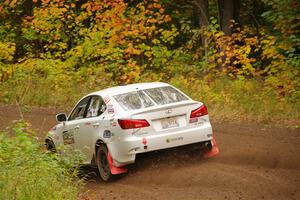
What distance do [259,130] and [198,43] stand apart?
50.6ft

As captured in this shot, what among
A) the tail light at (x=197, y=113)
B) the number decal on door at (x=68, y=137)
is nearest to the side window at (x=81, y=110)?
the number decal on door at (x=68, y=137)

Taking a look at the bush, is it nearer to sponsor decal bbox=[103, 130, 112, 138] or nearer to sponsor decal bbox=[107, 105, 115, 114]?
sponsor decal bbox=[103, 130, 112, 138]

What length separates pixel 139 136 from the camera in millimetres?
10391

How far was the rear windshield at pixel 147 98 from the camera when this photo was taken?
10.9m

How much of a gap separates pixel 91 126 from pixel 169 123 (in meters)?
1.62

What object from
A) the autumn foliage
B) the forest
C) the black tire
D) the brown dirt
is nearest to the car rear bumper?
the black tire

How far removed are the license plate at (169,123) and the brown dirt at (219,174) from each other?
64cm

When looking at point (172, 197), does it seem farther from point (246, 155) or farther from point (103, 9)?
point (103, 9)

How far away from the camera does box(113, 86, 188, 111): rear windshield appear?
1091 centimetres

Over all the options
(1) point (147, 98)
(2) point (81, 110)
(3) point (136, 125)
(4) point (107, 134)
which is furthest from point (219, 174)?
(2) point (81, 110)

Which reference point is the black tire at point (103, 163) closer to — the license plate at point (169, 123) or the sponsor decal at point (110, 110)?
the sponsor decal at point (110, 110)

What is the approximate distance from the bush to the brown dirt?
665 millimetres

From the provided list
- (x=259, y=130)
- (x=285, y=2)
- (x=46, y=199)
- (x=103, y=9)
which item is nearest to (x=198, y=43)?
(x=103, y=9)

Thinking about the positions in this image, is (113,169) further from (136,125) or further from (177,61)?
(177,61)
